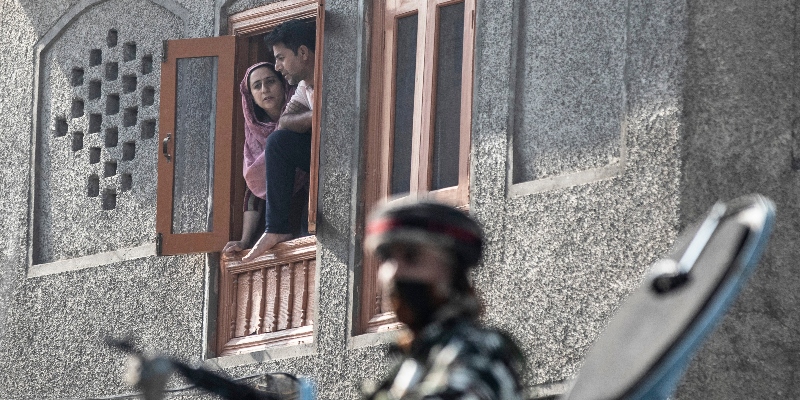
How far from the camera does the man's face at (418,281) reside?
393cm

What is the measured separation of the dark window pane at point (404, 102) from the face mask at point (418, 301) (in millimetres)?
6125

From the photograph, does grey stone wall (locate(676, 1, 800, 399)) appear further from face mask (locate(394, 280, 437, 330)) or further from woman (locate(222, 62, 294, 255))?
face mask (locate(394, 280, 437, 330))

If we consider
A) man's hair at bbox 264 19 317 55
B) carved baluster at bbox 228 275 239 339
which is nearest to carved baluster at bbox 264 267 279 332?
carved baluster at bbox 228 275 239 339

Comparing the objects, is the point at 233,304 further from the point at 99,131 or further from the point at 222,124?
the point at 99,131

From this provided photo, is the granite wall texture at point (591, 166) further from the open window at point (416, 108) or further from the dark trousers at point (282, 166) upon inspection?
the dark trousers at point (282, 166)

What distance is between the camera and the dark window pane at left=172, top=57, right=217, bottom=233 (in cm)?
1146

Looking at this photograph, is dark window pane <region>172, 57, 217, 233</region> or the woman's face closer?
the woman's face

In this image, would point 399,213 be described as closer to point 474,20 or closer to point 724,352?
point 724,352

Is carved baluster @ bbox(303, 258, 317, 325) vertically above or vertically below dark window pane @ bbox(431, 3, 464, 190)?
below

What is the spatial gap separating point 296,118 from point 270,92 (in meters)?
0.40

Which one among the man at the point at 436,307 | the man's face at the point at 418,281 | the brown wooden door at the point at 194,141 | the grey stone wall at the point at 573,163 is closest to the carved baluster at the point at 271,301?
the brown wooden door at the point at 194,141

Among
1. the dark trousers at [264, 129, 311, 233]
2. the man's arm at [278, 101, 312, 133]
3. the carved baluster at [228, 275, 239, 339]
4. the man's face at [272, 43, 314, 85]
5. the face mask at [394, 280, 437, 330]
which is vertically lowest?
the carved baluster at [228, 275, 239, 339]

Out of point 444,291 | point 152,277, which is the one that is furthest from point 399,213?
point 152,277

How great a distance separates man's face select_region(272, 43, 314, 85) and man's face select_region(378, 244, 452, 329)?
→ 23.0 ft
